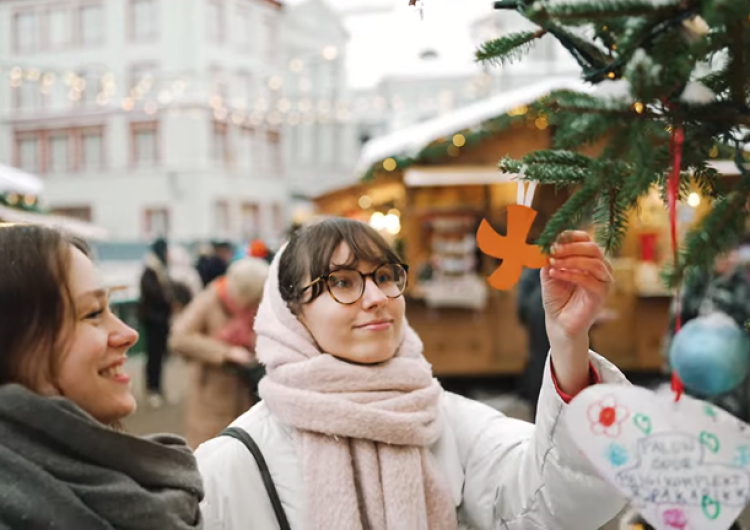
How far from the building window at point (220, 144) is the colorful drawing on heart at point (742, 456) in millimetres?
13160

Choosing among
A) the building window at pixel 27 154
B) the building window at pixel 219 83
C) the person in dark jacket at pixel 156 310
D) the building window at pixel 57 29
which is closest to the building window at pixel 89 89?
the building window at pixel 57 29

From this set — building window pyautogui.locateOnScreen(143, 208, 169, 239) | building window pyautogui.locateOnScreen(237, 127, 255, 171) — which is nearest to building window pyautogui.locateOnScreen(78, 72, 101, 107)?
building window pyautogui.locateOnScreen(143, 208, 169, 239)

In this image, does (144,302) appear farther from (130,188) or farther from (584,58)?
(130,188)

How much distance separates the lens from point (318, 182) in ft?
54.6

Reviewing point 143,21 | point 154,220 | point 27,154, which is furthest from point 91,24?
point 154,220

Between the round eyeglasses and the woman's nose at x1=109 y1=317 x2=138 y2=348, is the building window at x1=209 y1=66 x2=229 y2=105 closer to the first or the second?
the round eyeglasses

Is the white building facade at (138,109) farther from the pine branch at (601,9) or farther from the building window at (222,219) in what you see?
the pine branch at (601,9)

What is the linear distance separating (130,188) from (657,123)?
44.2 feet

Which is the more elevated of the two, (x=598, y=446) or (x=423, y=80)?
(x=423, y=80)

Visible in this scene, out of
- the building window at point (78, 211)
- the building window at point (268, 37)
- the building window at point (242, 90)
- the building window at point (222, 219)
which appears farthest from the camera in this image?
the building window at point (268, 37)

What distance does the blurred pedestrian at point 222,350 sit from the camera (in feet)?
11.0

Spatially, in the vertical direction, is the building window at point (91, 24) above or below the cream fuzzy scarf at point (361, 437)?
A: above

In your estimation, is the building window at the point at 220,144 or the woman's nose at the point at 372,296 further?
the building window at the point at 220,144

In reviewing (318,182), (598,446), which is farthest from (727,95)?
(318,182)
